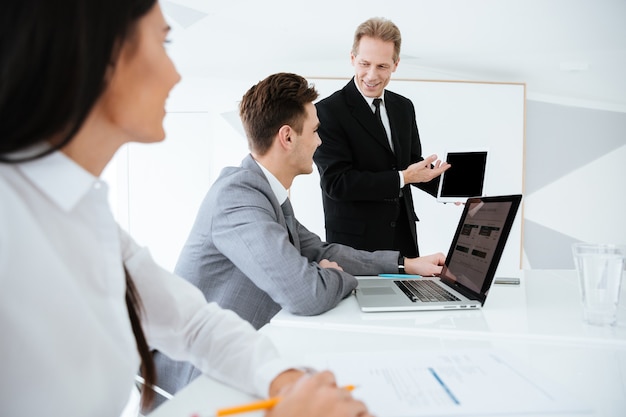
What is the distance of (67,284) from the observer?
1.77ft

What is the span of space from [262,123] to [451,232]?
2.52m

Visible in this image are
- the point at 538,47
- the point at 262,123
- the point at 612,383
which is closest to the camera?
the point at 612,383

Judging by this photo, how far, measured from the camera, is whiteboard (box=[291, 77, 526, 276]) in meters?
3.81

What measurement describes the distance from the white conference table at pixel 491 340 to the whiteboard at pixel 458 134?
2.54 m

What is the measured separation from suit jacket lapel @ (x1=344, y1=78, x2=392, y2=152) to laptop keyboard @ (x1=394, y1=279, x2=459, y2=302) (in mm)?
1037

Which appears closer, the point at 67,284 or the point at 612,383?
the point at 67,284

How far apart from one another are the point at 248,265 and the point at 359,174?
111cm

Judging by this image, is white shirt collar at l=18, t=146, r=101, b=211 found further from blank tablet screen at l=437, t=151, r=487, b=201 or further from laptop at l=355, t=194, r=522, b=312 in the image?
blank tablet screen at l=437, t=151, r=487, b=201

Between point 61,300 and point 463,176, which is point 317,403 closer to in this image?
Answer: point 61,300

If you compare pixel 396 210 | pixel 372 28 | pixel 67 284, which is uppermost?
pixel 372 28

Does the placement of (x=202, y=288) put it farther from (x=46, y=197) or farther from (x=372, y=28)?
(x=372, y=28)

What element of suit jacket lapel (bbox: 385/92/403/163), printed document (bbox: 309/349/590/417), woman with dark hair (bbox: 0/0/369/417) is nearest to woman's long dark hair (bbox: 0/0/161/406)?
woman with dark hair (bbox: 0/0/369/417)

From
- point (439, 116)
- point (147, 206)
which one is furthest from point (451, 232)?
point (147, 206)

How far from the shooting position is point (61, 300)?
534 mm
